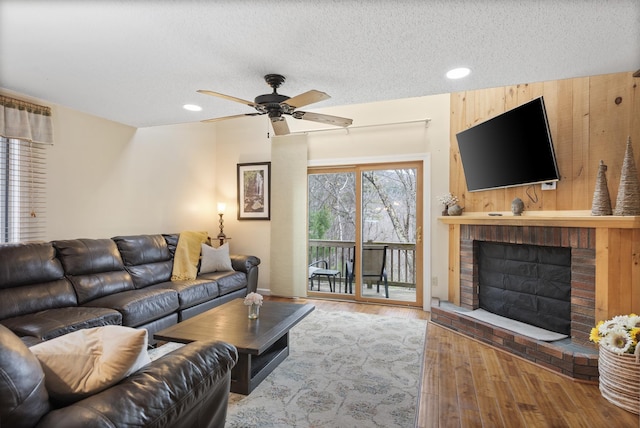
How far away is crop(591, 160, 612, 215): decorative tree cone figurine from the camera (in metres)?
2.61

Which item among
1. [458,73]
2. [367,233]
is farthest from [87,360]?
[367,233]

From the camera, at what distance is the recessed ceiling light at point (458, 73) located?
2.37m

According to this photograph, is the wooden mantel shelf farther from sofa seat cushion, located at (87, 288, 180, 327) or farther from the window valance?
the window valance

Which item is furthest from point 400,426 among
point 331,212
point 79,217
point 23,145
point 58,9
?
point 23,145

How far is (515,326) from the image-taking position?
3139 mm

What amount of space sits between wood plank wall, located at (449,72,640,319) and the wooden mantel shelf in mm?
62

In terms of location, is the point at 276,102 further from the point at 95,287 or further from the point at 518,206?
the point at 518,206

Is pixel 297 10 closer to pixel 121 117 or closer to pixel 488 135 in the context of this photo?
pixel 488 135

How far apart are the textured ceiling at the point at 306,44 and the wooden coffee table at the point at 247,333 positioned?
1.94 metres

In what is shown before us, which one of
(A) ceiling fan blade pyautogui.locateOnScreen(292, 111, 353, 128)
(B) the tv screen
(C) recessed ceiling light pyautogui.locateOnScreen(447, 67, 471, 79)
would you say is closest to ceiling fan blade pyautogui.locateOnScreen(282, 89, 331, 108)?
(A) ceiling fan blade pyautogui.locateOnScreen(292, 111, 353, 128)

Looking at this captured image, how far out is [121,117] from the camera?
3684 mm

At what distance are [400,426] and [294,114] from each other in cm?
232

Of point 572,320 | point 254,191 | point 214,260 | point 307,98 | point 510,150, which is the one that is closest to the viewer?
point 307,98

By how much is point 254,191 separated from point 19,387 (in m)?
4.55
